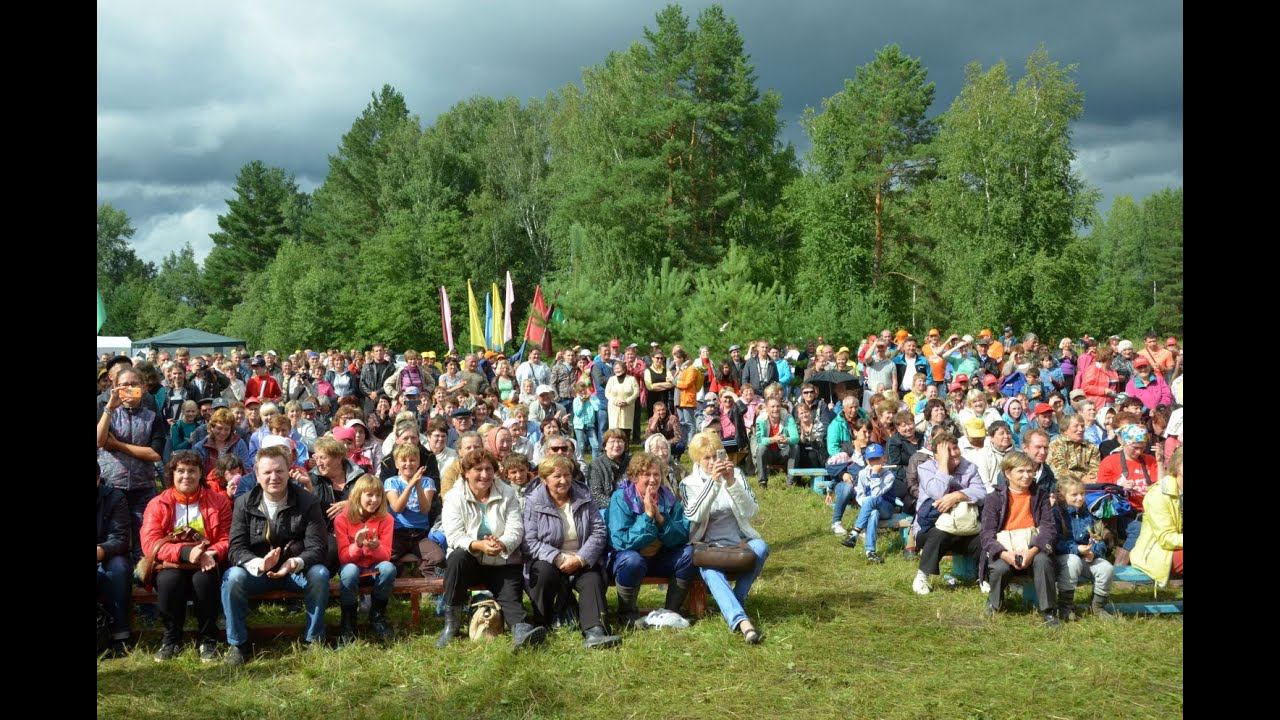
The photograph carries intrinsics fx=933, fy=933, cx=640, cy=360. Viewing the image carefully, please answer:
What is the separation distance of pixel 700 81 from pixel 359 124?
23075mm

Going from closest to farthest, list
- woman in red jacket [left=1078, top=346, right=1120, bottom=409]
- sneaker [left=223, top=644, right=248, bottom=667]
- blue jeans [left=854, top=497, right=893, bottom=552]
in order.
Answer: sneaker [left=223, top=644, right=248, bottom=667] → blue jeans [left=854, top=497, right=893, bottom=552] → woman in red jacket [left=1078, top=346, right=1120, bottom=409]

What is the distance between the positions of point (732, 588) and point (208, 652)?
3243 mm

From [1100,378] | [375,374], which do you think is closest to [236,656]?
[375,374]

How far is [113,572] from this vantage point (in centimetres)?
559

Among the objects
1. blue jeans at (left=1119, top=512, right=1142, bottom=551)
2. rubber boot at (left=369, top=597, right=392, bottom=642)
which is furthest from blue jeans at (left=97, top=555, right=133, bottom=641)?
blue jeans at (left=1119, top=512, right=1142, bottom=551)

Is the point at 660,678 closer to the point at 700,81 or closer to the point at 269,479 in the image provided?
the point at 269,479

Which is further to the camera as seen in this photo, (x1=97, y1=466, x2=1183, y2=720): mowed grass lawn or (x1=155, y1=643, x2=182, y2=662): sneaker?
(x1=155, y1=643, x2=182, y2=662): sneaker

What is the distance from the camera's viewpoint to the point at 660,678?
16.8 ft

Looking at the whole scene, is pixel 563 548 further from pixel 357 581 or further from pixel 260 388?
pixel 260 388

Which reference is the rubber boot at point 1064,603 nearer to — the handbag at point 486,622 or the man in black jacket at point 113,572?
the handbag at point 486,622

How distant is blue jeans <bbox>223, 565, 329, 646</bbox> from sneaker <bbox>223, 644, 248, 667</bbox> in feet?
0.10

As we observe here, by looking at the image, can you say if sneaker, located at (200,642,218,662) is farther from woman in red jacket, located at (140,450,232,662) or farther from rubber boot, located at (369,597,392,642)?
rubber boot, located at (369,597,392,642)

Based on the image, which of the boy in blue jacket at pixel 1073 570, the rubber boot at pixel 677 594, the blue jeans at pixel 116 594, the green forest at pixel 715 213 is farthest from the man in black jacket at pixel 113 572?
the green forest at pixel 715 213

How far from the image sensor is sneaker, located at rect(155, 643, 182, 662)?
5.44 m
